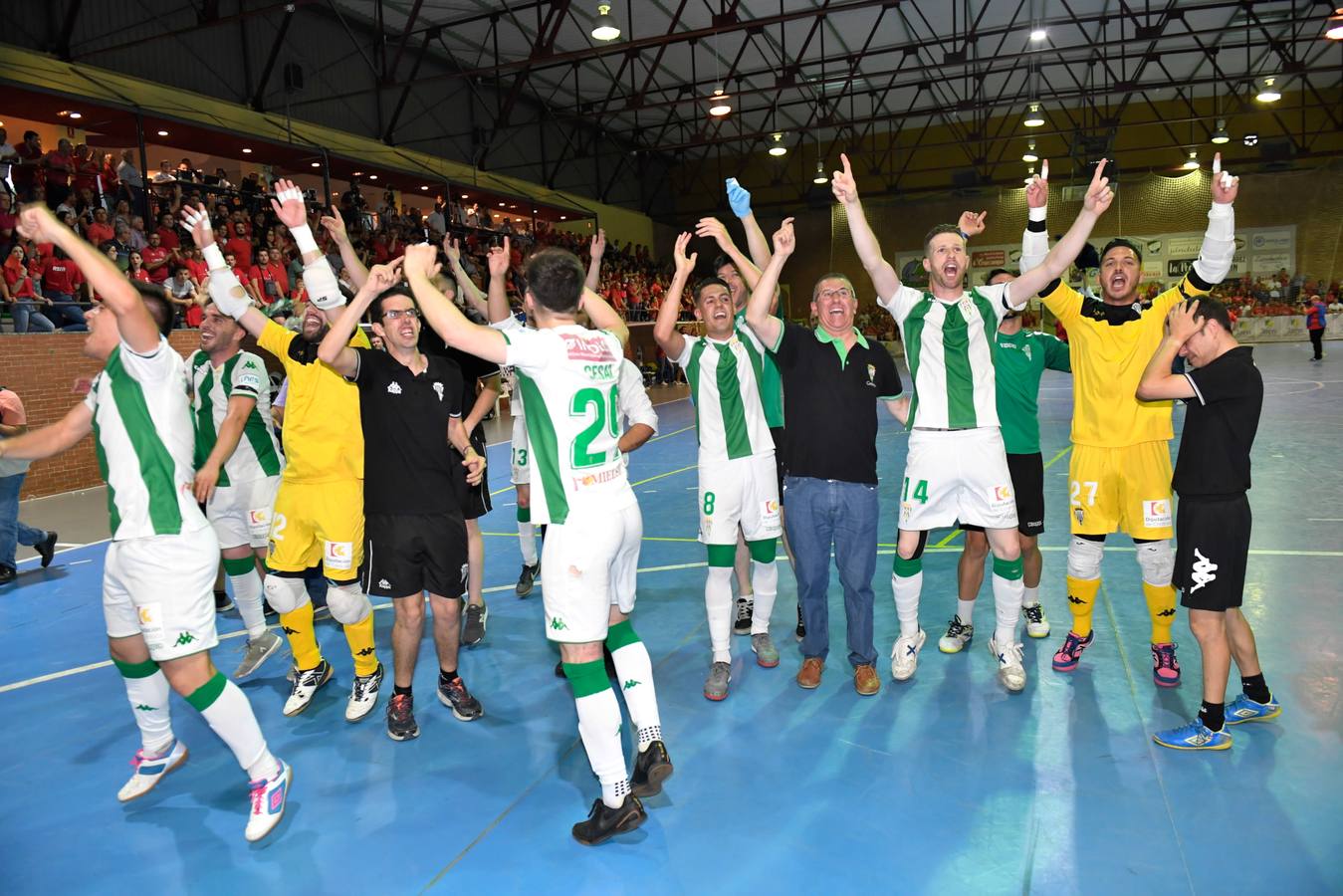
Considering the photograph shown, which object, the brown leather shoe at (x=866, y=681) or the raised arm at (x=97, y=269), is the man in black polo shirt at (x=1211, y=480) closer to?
the brown leather shoe at (x=866, y=681)

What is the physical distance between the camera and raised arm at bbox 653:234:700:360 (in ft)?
14.5

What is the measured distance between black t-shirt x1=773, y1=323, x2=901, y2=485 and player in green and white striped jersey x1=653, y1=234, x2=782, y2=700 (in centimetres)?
27

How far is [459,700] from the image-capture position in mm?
4891

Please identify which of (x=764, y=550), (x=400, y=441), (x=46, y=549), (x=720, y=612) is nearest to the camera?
(x=400, y=441)

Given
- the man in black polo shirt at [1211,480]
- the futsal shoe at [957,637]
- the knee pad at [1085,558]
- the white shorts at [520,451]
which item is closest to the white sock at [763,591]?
the futsal shoe at [957,637]

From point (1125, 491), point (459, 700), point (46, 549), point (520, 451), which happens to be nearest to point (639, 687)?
point (459, 700)

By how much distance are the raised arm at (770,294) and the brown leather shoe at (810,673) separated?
1.89m

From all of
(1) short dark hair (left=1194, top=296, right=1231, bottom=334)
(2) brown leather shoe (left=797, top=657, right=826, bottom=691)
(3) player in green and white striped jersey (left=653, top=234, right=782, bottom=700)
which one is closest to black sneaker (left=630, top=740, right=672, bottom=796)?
(3) player in green and white striped jersey (left=653, top=234, right=782, bottom=700)

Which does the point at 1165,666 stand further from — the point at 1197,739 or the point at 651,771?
the point at 651,771

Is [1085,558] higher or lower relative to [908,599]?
higher

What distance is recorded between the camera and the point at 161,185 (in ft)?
57.3

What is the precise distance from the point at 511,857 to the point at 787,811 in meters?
1.19

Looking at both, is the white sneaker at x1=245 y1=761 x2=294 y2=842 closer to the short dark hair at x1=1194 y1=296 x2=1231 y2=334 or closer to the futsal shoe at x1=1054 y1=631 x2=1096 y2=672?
the futsal shoe at x1=1054 y1=631 x2=1096 y2=672

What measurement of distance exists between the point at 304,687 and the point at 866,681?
3341mm
